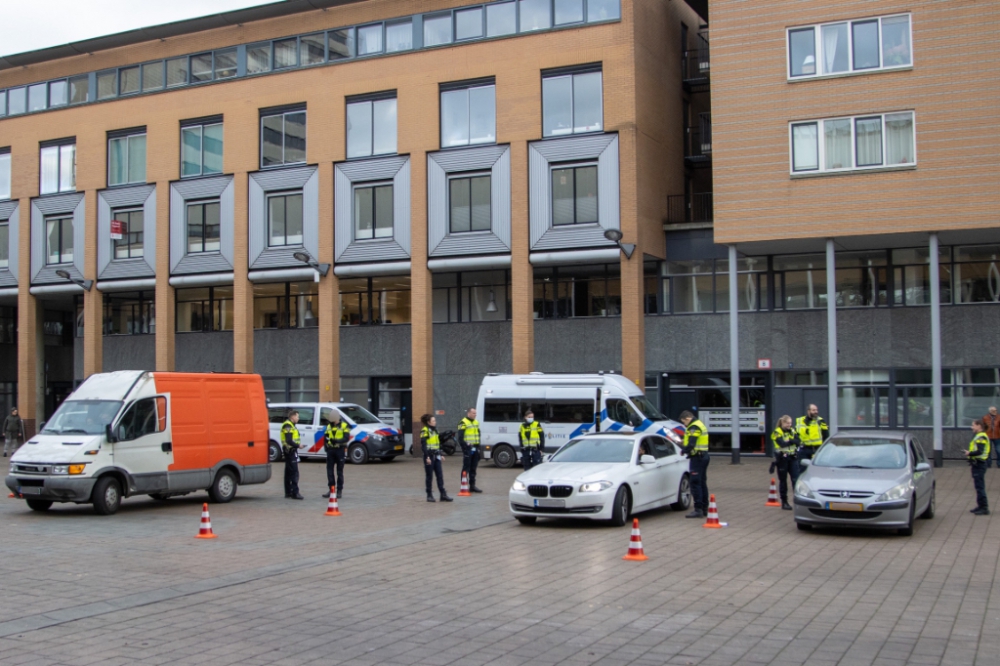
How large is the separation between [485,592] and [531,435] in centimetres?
1227

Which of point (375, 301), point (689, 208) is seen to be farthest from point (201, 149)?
point (689, 208)

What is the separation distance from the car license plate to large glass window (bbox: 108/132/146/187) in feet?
107

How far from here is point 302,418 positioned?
31.1 m

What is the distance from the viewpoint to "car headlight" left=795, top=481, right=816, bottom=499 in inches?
548

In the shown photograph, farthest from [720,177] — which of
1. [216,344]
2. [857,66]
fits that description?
[216,344]

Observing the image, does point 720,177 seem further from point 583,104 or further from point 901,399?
point 901,399

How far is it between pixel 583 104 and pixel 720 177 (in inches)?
215

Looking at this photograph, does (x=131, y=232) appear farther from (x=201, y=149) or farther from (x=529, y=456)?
(x=529, y=456)

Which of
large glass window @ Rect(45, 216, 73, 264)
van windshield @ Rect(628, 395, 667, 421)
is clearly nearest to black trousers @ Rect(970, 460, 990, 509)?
van windshield @ Rect(628, 395, 667, 421)

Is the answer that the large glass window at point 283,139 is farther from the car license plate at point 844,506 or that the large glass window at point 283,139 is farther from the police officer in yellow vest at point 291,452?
the car license plate at point 844,506

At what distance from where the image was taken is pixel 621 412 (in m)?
26.8

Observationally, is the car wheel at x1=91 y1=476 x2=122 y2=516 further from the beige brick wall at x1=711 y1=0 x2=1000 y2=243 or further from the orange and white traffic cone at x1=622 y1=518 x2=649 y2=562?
the beige brick wall at x1=711 y1=0 x2=1000 y2=243

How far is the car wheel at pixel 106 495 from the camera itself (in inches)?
656

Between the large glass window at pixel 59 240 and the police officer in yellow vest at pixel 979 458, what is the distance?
35069 mm
